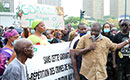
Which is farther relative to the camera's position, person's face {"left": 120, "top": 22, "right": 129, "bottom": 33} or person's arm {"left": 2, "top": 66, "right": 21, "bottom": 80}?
person's face {"left": 120, "top": 22, "right": 129, "bottom": 33}

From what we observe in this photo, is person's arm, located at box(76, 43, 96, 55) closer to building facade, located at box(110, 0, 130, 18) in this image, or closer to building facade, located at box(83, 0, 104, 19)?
building facade, located at box(110, 0, 130, 18)

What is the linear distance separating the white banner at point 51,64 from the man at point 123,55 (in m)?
1.29

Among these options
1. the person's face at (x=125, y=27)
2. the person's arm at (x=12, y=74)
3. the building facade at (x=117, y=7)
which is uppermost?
the building facade at (x=117, y=7)

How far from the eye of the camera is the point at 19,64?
2.53 m

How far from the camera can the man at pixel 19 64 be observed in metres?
2.41

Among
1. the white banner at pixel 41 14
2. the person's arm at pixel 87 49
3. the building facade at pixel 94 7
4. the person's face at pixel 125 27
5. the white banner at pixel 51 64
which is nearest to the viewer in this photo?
the white banner at pixel 51 64

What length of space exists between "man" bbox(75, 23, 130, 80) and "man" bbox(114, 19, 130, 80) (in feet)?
3.74

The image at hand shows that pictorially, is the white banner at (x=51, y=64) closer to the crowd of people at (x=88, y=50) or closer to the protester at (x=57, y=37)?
the crowd of people at (x=88, y=50)

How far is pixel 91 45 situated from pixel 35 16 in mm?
2278

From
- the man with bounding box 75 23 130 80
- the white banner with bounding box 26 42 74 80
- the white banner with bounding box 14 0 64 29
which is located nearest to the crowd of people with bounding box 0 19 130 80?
the man with bounding box 75 23 130 80

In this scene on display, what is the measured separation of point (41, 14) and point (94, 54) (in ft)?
7.82

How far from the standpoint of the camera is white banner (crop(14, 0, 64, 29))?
17.8ft

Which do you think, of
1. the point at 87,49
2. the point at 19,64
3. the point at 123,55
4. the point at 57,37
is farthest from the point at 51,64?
the point at 57,37

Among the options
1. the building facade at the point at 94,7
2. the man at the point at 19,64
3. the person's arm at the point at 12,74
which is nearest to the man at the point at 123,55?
the man at the point at 19,64
